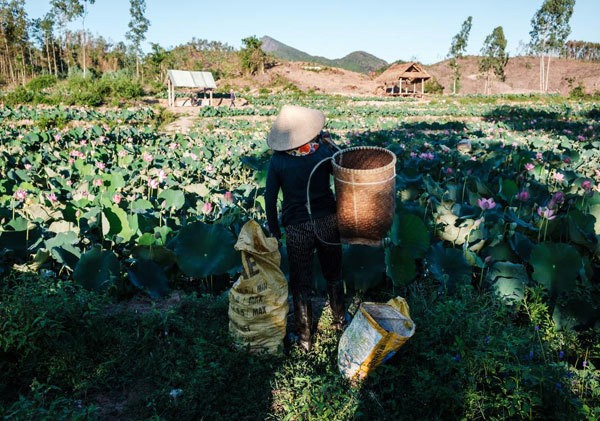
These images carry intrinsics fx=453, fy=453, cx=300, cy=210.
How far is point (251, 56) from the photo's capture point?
42.6 metres

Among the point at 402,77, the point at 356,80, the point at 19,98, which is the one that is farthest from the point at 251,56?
the point at 19,98

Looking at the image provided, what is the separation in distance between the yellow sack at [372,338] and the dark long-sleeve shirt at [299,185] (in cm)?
64

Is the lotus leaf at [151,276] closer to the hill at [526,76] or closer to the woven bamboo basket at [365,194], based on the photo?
the woven bamboo basket at [365,194]

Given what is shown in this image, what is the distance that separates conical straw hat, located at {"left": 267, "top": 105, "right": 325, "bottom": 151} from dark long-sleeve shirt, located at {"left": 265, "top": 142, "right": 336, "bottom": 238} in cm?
9

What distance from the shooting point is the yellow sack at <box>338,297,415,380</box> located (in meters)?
2.34

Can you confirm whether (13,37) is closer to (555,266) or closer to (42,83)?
(42,83)

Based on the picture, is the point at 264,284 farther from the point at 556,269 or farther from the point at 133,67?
the point at 133,67

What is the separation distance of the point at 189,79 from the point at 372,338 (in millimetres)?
24346

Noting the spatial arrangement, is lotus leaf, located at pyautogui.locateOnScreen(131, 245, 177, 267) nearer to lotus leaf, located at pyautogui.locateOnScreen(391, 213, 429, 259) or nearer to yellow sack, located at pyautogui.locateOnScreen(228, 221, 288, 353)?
yellow sack, located at pyautogui.locateOnScreen(228, 221, 288, 353)

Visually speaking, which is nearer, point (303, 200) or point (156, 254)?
point (303, 200)

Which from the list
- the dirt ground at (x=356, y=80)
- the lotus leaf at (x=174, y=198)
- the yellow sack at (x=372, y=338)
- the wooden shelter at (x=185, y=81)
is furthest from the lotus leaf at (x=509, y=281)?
the wooden shelter at (x=185, y=81)

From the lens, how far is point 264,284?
8.78 ft

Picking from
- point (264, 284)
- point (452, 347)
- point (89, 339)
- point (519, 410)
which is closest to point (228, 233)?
point (264, 284)

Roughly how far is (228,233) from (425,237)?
150 centimetres
